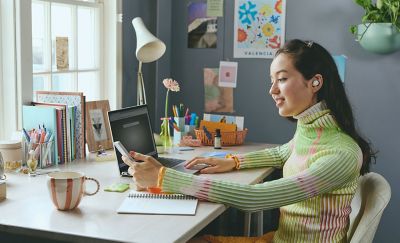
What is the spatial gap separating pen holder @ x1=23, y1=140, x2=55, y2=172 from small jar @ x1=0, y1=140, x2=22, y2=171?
3cm

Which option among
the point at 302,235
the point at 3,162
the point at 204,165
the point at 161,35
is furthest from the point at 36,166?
the point at 161,35

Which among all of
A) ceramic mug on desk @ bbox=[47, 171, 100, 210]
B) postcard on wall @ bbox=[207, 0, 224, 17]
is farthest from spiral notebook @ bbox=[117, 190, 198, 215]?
postcard on wall @ bbox=[207, 0, 224, 17]

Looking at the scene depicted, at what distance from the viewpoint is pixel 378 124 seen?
9.97 feet

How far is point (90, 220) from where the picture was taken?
1.48m

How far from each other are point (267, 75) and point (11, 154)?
5.63 feet

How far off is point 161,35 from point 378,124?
1.38 m

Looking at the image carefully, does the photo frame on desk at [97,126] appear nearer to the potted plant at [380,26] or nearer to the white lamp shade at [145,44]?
the white lamp shade at [145,44]

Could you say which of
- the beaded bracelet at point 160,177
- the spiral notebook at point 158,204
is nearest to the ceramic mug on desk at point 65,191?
the spiral notebook at point 158,204

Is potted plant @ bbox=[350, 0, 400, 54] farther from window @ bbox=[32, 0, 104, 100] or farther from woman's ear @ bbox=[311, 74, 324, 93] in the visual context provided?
window @ bbox=[32, 0, 104, 100]

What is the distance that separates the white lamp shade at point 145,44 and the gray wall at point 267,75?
34 cm

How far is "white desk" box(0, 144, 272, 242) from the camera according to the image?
1.37 meters

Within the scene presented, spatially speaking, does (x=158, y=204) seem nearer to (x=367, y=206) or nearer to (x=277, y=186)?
(x=277, y=186)

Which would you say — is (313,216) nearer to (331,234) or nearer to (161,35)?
(331,234)

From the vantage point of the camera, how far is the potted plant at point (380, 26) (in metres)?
2.79
